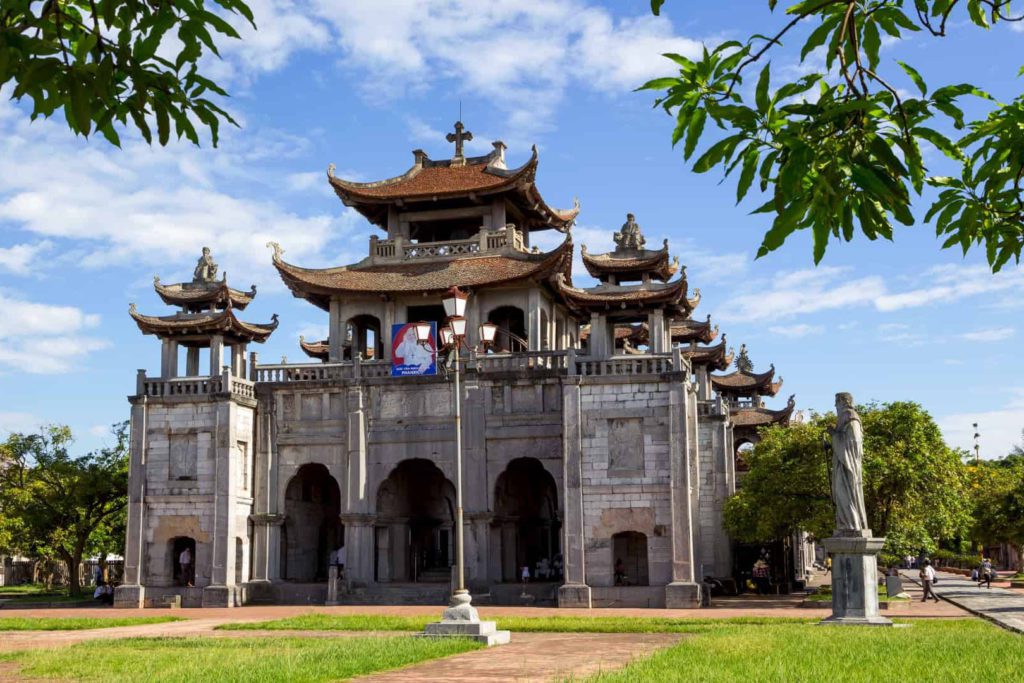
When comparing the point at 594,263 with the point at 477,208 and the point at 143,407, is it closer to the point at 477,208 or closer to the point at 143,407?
the point at 477,208

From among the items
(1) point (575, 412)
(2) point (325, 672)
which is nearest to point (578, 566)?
(1) point (575, 412)

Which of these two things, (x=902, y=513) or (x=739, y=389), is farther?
(x=739, y=389)

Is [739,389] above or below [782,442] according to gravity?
above

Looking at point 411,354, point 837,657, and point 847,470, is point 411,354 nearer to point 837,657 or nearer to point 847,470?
point 847,470

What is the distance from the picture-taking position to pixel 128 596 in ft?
123

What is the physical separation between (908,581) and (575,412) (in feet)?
97.5

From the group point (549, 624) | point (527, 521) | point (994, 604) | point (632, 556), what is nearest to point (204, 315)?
point (527, 521)

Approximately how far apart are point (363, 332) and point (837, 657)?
31.9 metres

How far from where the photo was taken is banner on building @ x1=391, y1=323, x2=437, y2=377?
38.3 m

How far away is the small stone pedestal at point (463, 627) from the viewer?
2053cm

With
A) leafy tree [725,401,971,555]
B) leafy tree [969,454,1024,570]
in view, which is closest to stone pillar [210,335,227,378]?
leafy tree [725,401,971,555]

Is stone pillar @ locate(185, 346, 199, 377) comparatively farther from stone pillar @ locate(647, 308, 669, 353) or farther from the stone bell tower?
stone pillar @ locate(647, 308, 669, 353)

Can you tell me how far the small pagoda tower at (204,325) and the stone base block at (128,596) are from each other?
7.00m

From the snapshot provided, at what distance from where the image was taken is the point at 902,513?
3712 centimetres
